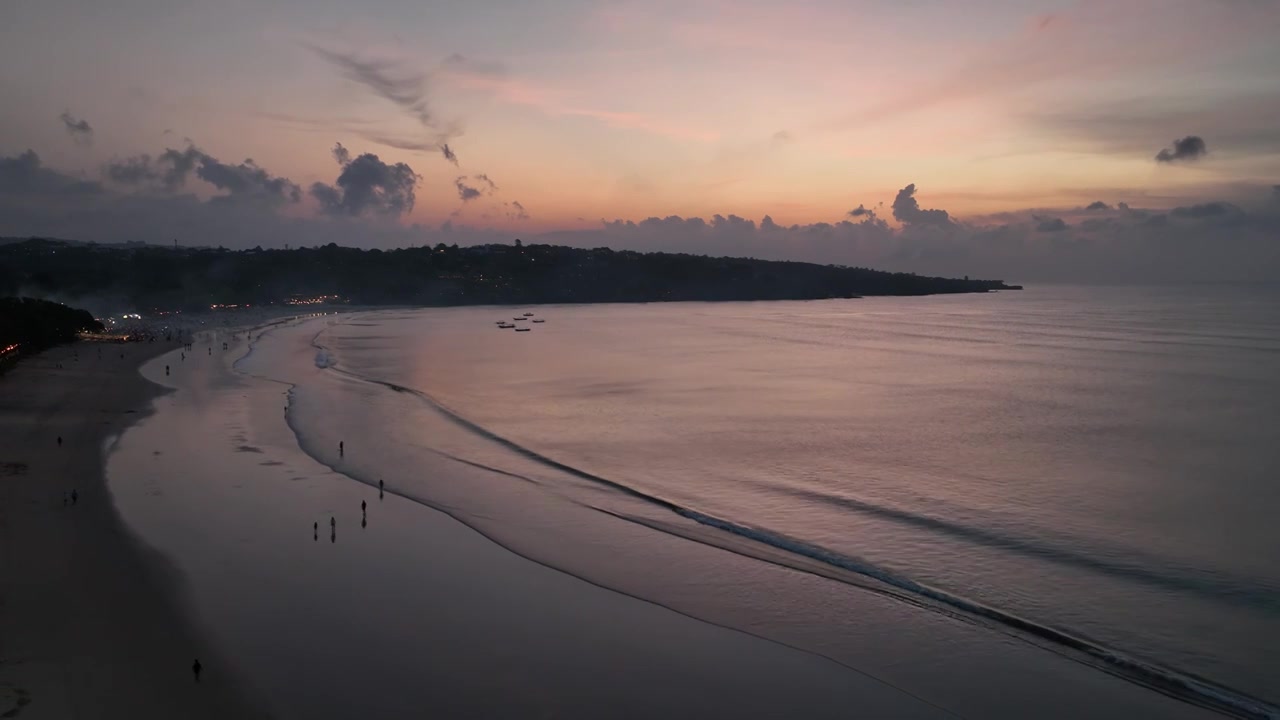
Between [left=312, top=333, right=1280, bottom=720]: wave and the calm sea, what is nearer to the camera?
[left=312, top=333, right=1280, bottom=720]: wave

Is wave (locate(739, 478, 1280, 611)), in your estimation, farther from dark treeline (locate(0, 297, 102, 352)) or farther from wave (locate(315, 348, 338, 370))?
dark treeline (locate(0, 297, 102, 352))

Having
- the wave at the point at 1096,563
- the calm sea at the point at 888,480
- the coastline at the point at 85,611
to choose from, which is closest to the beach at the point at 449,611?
the coastline at the point at 85,611

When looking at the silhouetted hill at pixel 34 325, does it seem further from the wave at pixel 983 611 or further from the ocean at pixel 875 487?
the wave at pixel 983 611

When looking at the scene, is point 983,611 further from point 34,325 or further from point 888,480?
point 34,325

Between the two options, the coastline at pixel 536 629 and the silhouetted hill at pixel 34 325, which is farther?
the silhouetted hill at pixel 34 325

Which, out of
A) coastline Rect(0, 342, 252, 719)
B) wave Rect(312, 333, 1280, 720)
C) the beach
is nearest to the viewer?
coastline Rect(0, 342, 252, 719)

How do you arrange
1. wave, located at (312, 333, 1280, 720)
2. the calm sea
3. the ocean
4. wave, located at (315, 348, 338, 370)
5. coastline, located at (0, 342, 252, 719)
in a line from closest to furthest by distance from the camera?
coastline, located at (0, 342, 252, 719) → wave, located at (312, 333, 1280, 720) → the ocean → the calm sea → wave, located at (315, 348, 338, 370)

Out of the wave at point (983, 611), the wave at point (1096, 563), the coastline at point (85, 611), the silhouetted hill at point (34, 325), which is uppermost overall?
the silhouetted hill at point (34, 325)

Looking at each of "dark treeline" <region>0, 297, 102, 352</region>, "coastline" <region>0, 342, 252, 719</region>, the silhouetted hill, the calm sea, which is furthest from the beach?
"dark treeline" <region>0, 297, 102, 352</region>

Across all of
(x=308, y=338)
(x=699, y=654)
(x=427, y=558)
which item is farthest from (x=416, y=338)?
(x=699, y=654)
